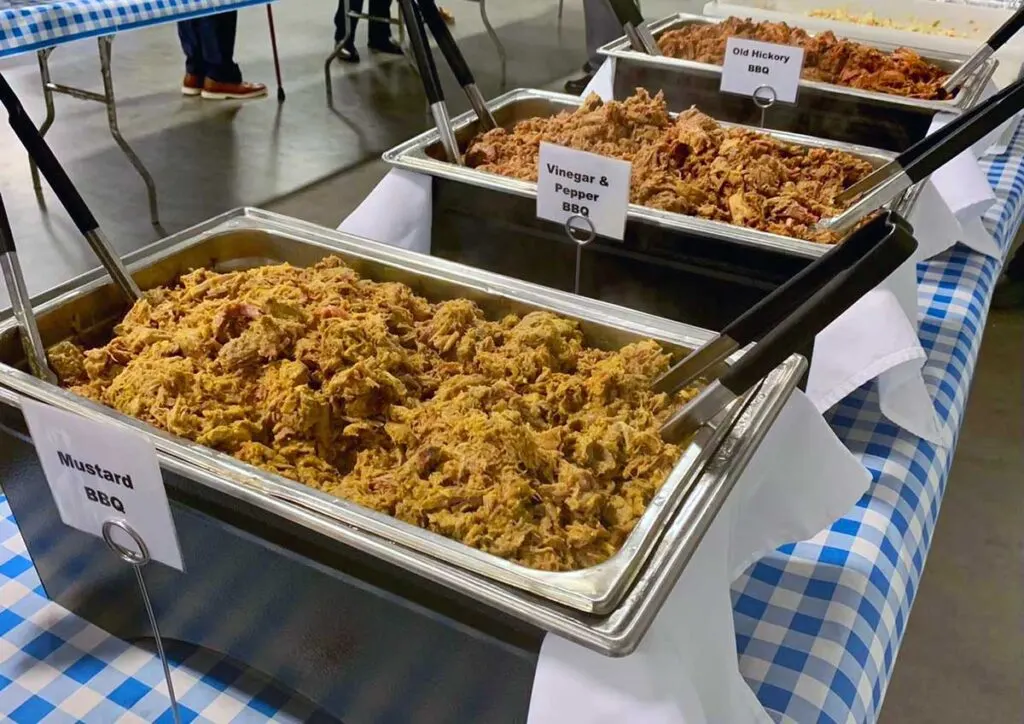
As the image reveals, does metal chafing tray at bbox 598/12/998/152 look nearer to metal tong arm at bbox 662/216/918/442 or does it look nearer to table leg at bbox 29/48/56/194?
metal tong arm at bbox 662/216/918/442

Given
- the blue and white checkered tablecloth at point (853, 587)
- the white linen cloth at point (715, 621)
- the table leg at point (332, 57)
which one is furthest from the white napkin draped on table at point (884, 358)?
the table leg at point (332, 57)

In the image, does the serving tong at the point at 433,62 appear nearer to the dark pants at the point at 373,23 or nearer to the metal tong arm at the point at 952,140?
the metal tong arm at the point at 952,140

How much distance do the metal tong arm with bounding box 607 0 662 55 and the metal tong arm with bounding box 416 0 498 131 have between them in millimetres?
566

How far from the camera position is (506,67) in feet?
16.6

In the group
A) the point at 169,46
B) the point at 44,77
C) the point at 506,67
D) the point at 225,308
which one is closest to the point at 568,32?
the point at 506,67

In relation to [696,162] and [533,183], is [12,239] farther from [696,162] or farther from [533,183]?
[696,162]

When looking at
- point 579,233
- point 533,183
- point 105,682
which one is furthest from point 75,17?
point 105,682

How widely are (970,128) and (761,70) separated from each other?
33.5 inches

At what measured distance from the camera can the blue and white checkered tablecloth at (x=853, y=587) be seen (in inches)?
35.5

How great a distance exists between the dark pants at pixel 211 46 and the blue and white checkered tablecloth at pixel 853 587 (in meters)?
3.76

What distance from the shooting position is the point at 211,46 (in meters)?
4.21

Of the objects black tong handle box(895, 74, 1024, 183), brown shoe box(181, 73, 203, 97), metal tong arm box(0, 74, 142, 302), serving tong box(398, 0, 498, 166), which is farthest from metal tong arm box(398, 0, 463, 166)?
brown shoe box(181, 73, 203, 97)

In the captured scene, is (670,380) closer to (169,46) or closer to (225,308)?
(225,308)

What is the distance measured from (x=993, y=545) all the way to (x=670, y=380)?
1496mm
